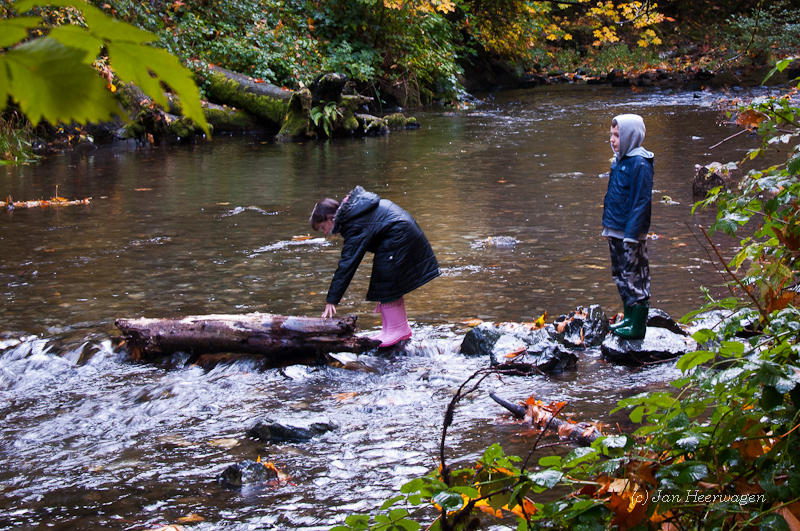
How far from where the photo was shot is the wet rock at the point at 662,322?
5922 mm

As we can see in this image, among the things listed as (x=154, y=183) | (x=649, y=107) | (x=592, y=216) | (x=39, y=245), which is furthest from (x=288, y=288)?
(x=649, y=107)

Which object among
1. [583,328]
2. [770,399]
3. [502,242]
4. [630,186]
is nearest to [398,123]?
[502,242]

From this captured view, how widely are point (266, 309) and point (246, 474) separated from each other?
10.2ft

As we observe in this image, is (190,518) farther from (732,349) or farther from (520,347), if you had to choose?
(520,347)

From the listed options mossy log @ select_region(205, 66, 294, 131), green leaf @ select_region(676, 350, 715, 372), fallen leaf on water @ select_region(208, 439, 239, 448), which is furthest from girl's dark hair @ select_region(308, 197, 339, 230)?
mossy log @ select_region(205, 66, 294, 131)

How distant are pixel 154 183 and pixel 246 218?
3.58 meters

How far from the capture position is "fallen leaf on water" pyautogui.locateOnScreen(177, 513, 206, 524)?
365 cm

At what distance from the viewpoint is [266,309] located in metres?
7.04

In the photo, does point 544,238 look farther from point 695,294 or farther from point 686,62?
point 686,62

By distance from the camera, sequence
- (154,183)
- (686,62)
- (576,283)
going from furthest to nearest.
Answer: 1. (686,62)
2. (154,183)
3. (576,283)

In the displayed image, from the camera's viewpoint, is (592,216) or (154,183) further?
(154,183)

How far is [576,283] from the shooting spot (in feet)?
24.5

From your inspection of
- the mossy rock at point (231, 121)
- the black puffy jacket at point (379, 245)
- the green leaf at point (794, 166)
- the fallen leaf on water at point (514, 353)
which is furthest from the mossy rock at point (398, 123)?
the green leaf at point (794, 166)

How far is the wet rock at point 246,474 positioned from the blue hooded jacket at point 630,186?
314cm
